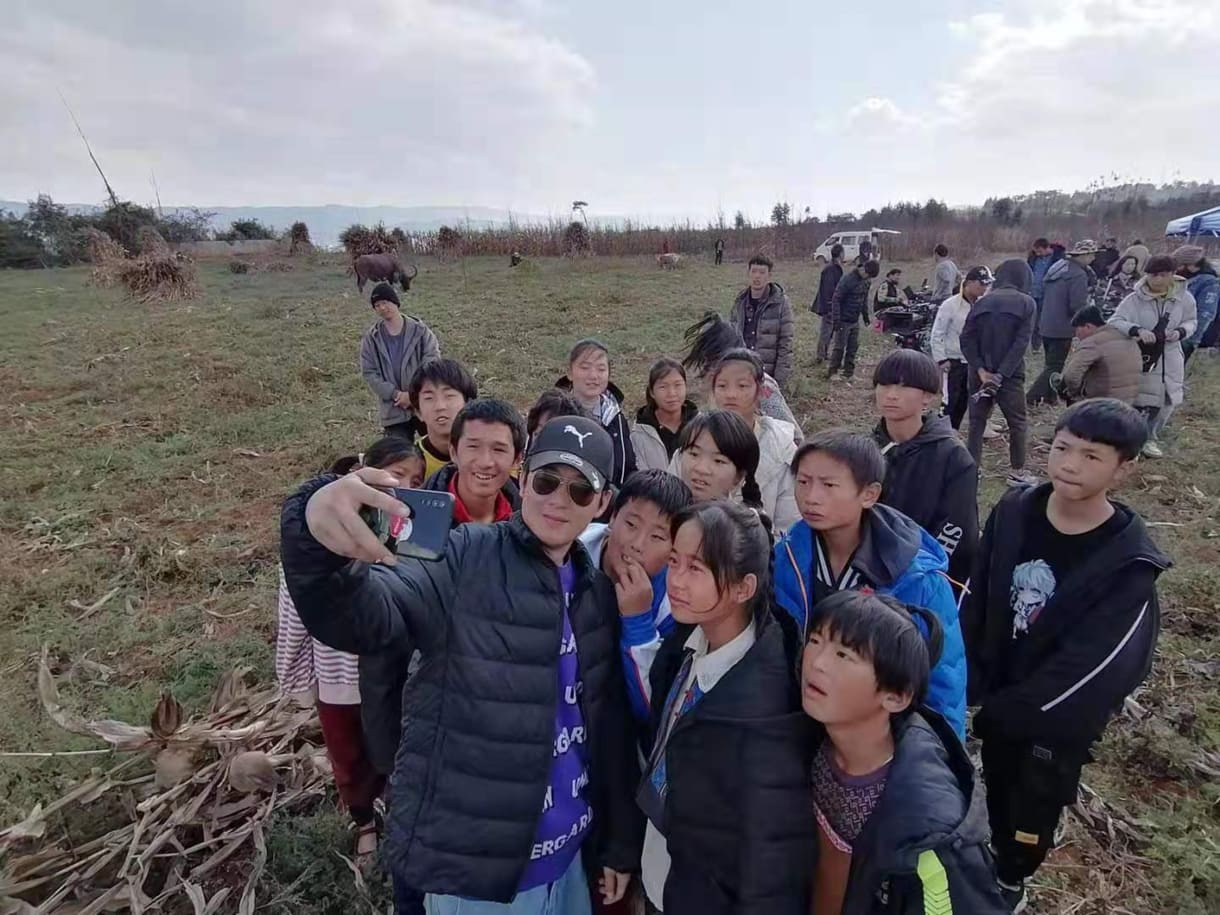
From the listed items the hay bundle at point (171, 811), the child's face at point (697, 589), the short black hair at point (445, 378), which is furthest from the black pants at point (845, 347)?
the child's face at point (697, 589)

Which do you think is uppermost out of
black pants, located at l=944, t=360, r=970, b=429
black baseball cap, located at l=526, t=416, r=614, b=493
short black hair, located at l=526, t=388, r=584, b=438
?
black baseball cap, located at l=526, t=416, r=614, b=493

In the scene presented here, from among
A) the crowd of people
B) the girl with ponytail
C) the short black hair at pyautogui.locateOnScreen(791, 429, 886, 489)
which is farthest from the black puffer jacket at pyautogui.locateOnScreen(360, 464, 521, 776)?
the girl with ponytail

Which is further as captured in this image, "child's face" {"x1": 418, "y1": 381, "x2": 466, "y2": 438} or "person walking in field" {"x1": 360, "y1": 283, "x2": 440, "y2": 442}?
"person walking in field" {"x1": 360, "y1": 283, "x2": 440, "y2": 442}

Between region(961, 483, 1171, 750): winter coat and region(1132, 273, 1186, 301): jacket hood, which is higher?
region(1132, 273, 1186, 301): jacket hood

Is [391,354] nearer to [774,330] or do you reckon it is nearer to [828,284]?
[774,330]

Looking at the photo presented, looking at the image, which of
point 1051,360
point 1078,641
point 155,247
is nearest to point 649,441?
point 1078,641

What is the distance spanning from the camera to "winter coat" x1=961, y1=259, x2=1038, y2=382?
553 centimetres

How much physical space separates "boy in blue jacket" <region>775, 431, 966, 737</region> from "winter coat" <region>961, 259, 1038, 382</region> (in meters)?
4.48

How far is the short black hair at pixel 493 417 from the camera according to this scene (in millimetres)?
2205

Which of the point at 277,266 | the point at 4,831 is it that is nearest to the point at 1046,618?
the point at 4,831

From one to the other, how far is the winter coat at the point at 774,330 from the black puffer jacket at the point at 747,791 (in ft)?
17.0

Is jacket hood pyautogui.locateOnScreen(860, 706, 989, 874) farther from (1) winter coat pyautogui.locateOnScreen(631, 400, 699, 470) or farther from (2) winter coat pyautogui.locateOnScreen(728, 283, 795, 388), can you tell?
(2) winter coat pyautogui.locateOnScreen(728, 283, 795, 388)

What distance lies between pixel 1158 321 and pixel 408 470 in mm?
6396

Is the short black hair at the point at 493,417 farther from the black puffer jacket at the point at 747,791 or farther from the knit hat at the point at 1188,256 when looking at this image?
the knit hat at the point at 1188,256
